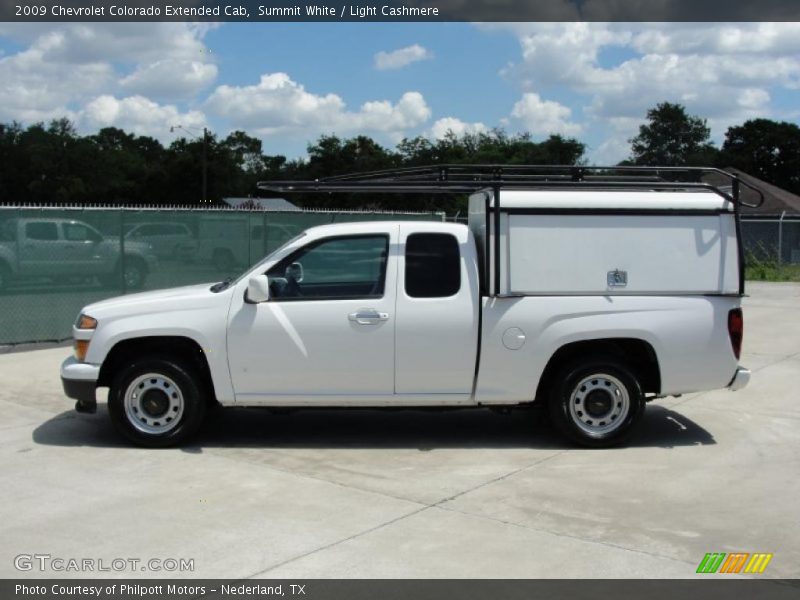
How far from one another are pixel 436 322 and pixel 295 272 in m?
1.24

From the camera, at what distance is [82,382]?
7504 millimetres

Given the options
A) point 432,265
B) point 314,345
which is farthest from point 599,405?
point 314,345

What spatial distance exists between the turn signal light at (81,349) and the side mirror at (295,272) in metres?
1.72

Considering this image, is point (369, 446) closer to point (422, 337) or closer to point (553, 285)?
point (422, 337)

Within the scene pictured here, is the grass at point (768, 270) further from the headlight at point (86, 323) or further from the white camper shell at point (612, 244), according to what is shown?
the headlight at point (86, 323)

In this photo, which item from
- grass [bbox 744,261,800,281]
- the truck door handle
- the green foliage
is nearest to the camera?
the truck door handle

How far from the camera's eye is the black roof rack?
297 inches

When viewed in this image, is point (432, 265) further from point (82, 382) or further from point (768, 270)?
point (768, 270)

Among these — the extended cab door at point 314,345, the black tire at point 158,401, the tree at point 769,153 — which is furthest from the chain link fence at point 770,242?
the tree at point 769,153

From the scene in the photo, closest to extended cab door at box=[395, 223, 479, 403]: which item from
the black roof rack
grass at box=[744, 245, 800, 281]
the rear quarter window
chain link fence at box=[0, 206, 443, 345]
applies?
the rear quarter window

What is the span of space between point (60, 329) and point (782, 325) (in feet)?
37.6

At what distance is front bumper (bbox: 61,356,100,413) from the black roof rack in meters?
2.08

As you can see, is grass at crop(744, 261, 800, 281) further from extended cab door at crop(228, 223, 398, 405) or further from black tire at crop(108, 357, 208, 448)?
Answer: black tire at crop(108, 357, 208, 448)
